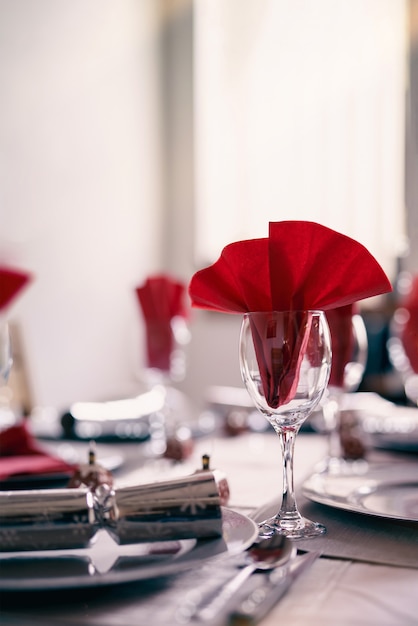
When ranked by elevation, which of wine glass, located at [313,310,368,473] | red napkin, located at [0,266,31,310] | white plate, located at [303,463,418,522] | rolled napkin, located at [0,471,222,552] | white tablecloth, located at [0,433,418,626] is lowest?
white plate, located at [303,463,418,522]

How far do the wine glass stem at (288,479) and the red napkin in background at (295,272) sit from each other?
0.05 meters

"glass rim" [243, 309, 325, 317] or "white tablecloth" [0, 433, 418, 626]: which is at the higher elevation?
"glass rim" [243, 309, 325, 317]

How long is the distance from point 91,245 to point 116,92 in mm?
860

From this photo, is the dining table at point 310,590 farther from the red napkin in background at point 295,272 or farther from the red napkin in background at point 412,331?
the red napkin in background at point 412,331

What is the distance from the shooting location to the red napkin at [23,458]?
34.1 inches

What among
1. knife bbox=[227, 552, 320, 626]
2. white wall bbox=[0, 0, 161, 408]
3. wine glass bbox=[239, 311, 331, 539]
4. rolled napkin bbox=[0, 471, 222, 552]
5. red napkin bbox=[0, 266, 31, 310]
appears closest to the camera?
knife bbox=[227, 552, 320, 626]

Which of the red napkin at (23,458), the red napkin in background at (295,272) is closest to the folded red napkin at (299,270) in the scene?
the red napkin in background at (295,272)

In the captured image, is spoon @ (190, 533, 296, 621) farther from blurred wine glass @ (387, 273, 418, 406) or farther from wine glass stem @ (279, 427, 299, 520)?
blurred wine glass @ (387, 273, 418, 406)

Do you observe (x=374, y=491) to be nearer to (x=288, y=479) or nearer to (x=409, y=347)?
(x=288, y=479)

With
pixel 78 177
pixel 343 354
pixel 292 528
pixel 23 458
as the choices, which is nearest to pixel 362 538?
pixel 292 528

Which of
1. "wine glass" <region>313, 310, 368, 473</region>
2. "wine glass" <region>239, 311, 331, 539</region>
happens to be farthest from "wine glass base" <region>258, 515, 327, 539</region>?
"wine glass" <region>313, 310, 368, 473</region>

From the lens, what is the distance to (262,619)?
1.47 feet

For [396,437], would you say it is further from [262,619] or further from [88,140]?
[88,140]

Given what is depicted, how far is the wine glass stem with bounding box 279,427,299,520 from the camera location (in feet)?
2.13
